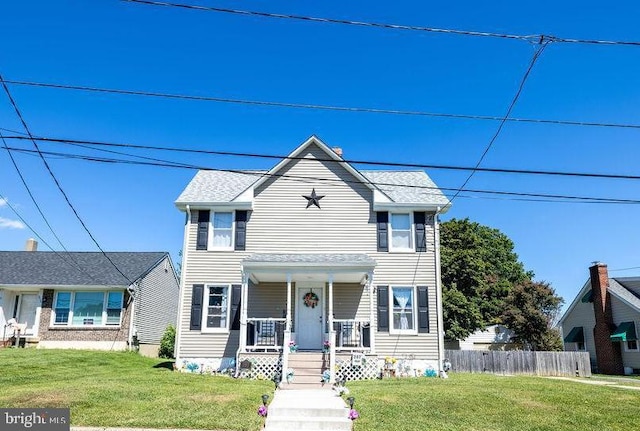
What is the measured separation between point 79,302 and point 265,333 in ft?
36.0

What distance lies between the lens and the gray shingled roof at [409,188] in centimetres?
1812

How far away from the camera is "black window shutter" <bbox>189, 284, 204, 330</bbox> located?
667 inches

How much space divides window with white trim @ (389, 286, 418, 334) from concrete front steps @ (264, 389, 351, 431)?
6.35m

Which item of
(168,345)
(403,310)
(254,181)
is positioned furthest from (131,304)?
(403,310)

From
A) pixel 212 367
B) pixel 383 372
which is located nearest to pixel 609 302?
pixel 383 372

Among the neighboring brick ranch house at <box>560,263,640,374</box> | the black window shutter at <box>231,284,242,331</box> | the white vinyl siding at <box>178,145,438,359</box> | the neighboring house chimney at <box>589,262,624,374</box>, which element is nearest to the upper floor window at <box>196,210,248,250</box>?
the white vinyl siding at <box>178,145,438,359</box>

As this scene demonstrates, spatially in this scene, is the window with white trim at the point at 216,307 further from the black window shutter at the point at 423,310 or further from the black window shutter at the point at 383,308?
the black window shutter at the point at 423,310

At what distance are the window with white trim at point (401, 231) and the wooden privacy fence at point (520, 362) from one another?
6.81 meters

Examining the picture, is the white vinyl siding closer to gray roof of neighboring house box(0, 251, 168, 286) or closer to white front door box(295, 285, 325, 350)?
white front door box(295, 285, 325, 350)

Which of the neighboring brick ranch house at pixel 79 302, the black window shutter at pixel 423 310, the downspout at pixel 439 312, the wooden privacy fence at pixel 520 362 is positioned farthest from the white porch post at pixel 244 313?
the wooden privacy fence at pixel 520 362

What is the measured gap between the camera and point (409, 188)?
1900cm

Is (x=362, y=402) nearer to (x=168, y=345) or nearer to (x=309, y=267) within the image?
(x=309, y=267)

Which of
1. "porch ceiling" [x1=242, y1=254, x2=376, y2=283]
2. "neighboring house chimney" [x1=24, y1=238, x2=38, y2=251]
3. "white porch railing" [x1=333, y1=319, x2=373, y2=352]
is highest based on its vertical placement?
"neighboring house chimney" [x1=24, y1=238, x2=38, y2=251]

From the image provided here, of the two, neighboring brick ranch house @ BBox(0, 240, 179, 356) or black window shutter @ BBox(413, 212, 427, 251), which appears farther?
neighboring brick ranch house @ BBox(0, 240, 179, 356)
